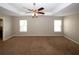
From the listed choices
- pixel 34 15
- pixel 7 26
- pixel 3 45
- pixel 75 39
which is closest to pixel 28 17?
pixel 34 15

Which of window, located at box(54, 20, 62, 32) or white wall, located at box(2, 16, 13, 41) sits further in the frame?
white wall, located at box(2, 16, 13, 41)

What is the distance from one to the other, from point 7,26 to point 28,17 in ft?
2.32

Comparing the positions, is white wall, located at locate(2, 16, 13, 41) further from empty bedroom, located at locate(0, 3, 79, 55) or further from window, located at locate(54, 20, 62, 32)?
window, located at locate(54, 20, 62, 32)

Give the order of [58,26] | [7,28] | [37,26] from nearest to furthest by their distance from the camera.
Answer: [58,26]
[7,28]
[37,26]

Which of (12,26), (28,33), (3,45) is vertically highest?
(12,26)

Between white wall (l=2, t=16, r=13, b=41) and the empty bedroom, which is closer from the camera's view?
the empty bedroom

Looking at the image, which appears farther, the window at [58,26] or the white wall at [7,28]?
the white wall at [7,28]

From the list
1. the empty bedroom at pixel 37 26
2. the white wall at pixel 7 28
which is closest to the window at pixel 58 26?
the empty bedroom at pixel 37 26

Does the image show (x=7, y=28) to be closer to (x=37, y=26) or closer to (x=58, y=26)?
(x=37, y=26)

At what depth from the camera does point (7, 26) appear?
341cm

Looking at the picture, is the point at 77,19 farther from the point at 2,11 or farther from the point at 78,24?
the point at 2,11

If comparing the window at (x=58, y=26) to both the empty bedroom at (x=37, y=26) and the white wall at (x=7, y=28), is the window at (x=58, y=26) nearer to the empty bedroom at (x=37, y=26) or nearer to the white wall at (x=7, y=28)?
the empty bedroom at (x=37, y=26)

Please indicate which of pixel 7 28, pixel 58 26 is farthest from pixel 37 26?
pixel 7 28

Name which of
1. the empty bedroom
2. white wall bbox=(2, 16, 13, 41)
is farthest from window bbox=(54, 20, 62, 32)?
white wall bbox=(2, 16, 13, 41)
